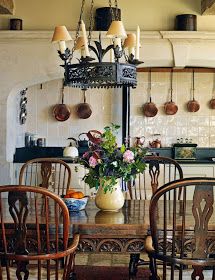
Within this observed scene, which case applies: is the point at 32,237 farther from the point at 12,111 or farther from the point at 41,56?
the point at 12,111

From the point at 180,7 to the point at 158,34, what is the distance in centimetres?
45

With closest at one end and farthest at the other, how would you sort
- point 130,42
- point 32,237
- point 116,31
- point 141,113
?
point 32,237
point 116,31
point 130,42
point 141,113

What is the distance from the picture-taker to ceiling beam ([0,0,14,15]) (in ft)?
17.5

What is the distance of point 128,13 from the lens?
19.0 feet

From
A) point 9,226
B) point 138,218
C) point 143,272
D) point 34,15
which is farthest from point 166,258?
point 34,15

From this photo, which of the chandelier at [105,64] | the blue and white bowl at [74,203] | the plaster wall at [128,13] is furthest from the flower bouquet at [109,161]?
the plaster wall at [128,13]

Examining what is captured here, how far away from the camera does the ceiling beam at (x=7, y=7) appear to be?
17.5 ft

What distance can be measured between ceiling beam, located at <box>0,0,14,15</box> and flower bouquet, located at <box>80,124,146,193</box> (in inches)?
113

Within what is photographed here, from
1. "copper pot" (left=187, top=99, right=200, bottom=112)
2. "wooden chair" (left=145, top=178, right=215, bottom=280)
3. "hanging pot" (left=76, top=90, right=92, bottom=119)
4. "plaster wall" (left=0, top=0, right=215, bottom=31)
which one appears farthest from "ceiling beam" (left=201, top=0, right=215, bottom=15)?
"wooden chair" (left=145, top=178, right=215, bottom=280)

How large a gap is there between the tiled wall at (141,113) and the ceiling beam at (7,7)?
1.79 metres

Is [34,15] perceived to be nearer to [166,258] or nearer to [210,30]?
[210,30]

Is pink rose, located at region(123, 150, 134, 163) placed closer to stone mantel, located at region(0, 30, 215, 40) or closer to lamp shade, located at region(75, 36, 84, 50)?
lamp shade, located at region(75, 36, 84, 50)

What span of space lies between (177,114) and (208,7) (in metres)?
2.18

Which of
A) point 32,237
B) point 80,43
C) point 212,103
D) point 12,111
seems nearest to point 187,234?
point 32,237
